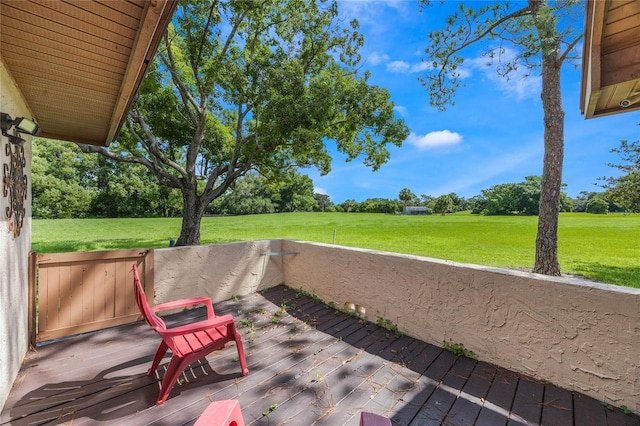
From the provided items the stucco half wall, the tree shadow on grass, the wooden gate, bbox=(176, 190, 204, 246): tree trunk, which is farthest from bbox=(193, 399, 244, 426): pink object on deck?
bbox=(176, 190, 204, 246): tree trunk

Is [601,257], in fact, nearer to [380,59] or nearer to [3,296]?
[380,59]

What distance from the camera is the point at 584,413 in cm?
196

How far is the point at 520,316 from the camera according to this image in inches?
95.0

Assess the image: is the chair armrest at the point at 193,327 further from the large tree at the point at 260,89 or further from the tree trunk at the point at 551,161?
the tree trunk at the point at 551,161

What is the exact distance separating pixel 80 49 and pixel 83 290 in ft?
9.31

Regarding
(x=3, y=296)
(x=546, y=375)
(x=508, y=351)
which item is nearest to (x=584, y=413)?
(x=546, y=375)

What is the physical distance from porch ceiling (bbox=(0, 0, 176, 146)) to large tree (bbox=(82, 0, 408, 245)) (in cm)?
395

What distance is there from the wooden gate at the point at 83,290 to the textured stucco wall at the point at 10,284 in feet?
0.65

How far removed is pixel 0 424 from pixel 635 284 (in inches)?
345

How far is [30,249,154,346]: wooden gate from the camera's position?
9.43 feet

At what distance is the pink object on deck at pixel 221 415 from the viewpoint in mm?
878

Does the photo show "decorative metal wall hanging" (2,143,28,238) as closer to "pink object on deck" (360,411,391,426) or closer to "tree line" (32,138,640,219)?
"pink object on deck" (360,411,391,426)

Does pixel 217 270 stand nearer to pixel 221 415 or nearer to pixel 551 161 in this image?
pixel 221 415

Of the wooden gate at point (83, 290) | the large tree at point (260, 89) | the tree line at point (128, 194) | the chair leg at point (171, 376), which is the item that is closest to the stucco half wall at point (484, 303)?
the wooden gate at point (83, 290)
